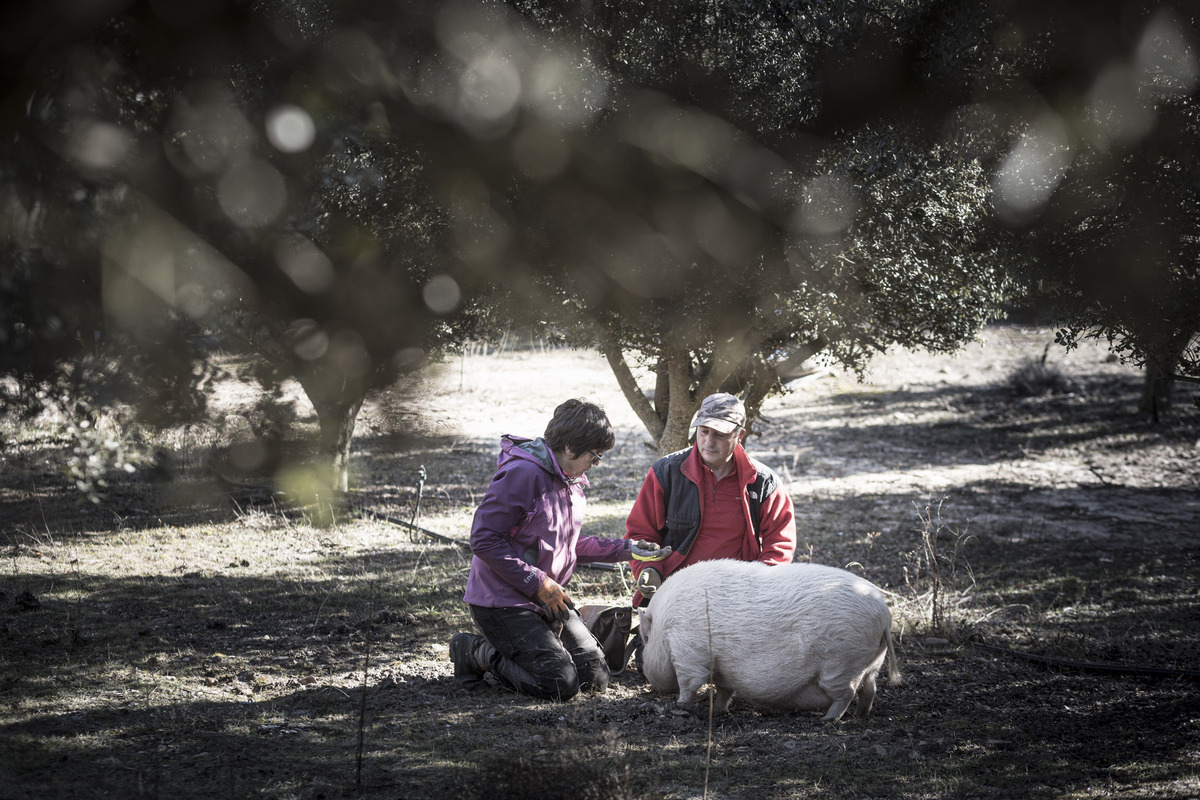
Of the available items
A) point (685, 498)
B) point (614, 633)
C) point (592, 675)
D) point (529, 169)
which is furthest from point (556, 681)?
point (529, 169)

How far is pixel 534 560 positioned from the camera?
473 centimetres

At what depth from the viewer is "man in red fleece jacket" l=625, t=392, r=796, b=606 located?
507cm

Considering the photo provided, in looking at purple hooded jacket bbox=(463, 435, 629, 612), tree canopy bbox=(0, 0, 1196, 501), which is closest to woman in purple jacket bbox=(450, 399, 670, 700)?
purple hooded jacket bbox=(463, 435, 629, 612)

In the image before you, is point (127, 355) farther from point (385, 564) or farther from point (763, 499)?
point (385, 564)

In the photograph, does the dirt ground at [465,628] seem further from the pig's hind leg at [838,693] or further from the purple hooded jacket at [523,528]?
the purple hooded jacket at [523,528]

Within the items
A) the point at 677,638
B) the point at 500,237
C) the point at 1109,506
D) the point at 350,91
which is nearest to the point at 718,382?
the point at 677,638

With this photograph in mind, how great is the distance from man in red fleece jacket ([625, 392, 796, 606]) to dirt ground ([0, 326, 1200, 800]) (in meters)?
0.86

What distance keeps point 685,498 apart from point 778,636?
103 centimetres

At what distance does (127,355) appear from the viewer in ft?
9.36

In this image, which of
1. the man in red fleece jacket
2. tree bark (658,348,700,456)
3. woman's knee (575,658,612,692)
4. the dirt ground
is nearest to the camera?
the dirt ground

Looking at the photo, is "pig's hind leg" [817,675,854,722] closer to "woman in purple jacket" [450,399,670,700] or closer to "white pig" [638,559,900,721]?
"white pig" [638,559,900,721]

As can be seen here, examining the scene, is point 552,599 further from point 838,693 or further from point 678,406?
point 678,406

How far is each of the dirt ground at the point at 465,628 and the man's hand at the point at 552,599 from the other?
0.45 m

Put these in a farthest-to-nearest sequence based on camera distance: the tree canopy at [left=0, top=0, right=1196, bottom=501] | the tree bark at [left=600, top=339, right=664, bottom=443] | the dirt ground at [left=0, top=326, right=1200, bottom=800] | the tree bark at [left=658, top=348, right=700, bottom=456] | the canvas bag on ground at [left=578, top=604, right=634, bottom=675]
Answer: the tree bark at [left=600, top=339, right=664, bottom=443] → the tree bark at [left=658, top=348, right=700, bottom=456] → the canvas bag on ground at [left=578, top=604, right=634, bottom=675] → the dirt ground at [left=0, top=326, right=1200, bottom=800] → the tree canopy at [left=0, top=0, right=1196, bottom=501]
